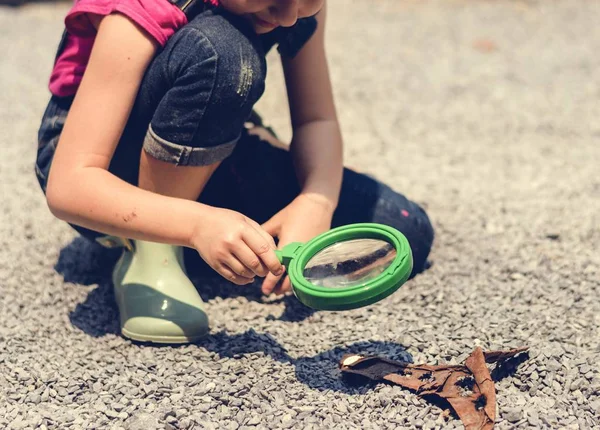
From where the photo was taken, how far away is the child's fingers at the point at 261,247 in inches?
45.8

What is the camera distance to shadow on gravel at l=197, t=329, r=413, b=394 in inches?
50.5

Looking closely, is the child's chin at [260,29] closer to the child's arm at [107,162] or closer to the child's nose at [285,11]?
the child's nose at [285,11]

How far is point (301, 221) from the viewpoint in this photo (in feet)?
4.74

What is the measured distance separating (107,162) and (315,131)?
495 mm

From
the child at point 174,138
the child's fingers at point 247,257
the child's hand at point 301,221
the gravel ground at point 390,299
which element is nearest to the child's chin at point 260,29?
the child at point 174,138

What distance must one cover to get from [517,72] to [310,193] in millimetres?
1902

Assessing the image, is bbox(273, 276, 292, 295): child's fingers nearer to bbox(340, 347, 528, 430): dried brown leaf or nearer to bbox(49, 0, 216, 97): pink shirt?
bbox(340, 347, 528, 430): dried brown leaf

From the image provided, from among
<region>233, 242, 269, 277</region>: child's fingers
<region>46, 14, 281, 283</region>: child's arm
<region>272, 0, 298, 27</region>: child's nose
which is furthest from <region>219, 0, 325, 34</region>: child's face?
<region>233, 242, 269, 277</region>: child's fingers

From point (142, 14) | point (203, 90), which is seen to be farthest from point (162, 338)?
point (142, 14)

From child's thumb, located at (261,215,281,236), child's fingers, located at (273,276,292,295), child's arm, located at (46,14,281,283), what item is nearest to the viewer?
child's arm, located at (46,14,281,283)

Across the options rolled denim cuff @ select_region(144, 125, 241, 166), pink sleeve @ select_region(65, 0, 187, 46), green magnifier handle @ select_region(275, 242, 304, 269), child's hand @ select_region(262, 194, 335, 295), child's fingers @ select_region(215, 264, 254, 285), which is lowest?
child's hand @ select_region(262, 194, 335, 295)

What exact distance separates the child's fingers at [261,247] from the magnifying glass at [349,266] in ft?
0.09

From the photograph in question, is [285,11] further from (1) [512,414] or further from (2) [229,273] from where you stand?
(1) [512,414]

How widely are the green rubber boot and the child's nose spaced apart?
50 cm
